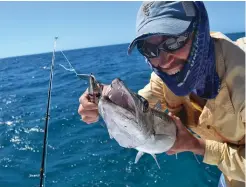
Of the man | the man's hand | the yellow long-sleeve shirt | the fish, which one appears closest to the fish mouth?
the fish

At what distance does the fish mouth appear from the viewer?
6.03ft

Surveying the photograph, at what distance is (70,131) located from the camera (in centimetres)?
764

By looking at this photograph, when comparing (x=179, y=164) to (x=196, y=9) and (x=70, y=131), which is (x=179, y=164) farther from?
(x=196, y=9)

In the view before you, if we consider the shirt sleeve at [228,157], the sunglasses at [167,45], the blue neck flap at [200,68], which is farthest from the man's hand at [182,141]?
the sunglasses at [167,45]

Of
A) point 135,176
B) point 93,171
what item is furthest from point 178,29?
point 93,171

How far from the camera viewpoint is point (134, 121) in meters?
1.88

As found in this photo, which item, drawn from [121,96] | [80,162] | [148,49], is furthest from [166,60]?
[80,162]

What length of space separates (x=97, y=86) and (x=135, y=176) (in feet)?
11.2

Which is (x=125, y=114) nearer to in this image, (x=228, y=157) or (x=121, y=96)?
(x=121, y=96)

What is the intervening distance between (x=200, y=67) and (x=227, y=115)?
1.63ft

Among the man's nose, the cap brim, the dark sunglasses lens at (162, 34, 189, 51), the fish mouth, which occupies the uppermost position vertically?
the cap brim

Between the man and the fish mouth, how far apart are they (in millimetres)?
125

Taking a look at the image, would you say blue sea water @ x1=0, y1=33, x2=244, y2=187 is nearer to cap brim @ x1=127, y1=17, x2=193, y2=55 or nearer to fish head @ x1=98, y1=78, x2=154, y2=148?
fish head @ x1=98, y1=78, x2=154, y2=148

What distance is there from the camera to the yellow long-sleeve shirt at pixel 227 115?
6.74 ft
